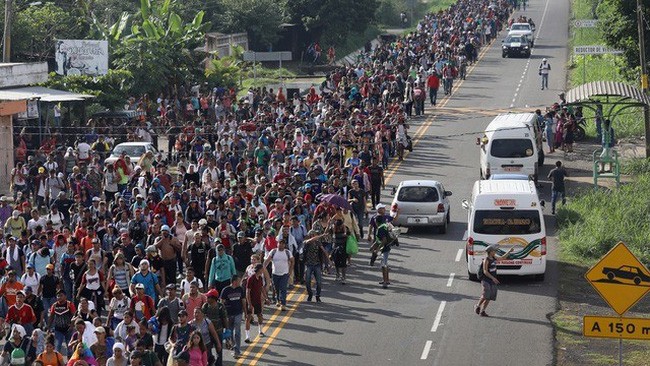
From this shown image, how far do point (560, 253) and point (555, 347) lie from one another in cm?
851

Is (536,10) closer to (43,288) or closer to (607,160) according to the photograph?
(607,160)

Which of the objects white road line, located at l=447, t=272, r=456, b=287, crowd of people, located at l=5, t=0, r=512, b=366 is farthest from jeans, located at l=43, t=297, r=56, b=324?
white road line, located at l=447, t=272, r=456, b=287

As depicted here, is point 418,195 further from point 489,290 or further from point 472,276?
point 489,290

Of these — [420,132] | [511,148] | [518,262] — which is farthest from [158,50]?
[518,262]

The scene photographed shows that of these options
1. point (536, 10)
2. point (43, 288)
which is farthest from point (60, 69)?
point (536, 10)

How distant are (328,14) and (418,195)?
4777 cm

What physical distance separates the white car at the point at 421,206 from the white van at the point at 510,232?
15.4ft

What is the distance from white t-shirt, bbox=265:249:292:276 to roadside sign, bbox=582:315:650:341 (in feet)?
29.0

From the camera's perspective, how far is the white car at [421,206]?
34.8m

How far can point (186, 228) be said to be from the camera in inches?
1190

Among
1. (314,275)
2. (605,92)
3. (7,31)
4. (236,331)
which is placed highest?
(7,31)

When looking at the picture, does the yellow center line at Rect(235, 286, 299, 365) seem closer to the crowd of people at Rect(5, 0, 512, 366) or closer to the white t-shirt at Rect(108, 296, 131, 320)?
the crowd of people at Rect(5, 0, 512, 366)

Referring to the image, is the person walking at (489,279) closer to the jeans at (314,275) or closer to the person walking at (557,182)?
the jeans at (314,275)

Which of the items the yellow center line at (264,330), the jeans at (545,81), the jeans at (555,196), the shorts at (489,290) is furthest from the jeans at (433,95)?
the shorts at (489,290)
